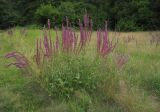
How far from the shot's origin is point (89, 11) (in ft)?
118

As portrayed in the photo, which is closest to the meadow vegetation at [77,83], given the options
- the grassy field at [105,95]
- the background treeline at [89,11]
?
the grassy field at [105,95]

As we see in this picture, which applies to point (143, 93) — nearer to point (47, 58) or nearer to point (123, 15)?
point (47, 58)

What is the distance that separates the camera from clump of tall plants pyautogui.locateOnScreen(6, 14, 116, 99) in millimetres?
5504

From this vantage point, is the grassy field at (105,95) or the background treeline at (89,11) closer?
the grassy field at (105,95)

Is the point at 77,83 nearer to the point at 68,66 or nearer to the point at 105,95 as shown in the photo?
the point at 68,66

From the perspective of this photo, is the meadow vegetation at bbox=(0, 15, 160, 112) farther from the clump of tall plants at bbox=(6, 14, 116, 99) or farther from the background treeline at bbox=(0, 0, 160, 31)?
the background treeline at bbox=(0, 0, 160, 31)

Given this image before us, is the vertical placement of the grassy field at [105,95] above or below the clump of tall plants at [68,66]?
below

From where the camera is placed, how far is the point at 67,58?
5.75 metres

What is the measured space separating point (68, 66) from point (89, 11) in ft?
101

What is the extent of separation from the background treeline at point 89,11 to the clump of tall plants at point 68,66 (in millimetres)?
23023

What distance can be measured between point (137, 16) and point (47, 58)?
27.2 meters

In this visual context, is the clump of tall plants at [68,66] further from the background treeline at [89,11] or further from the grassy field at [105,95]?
the background treeline at [89,11]

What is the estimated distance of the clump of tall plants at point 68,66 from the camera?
5.50 meters

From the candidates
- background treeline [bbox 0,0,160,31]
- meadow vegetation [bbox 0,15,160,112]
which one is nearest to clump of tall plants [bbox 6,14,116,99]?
meadow vegetation [bbox 0,15,160,112]
